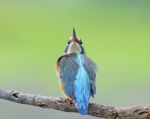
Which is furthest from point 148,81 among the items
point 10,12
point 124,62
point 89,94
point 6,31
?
point 89,94

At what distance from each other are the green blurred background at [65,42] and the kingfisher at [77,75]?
1229 mm

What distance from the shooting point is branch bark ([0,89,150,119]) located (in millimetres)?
1592

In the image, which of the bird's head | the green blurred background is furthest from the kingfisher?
the green blurred background

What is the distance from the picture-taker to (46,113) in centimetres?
315

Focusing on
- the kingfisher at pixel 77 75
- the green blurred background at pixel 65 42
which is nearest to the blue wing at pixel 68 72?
the kingfisher at pixel 77 75

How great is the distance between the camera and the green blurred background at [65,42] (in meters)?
3.39

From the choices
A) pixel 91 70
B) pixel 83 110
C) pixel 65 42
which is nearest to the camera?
pixel 83 110

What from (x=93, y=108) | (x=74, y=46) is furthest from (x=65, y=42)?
(x=93, y=108)

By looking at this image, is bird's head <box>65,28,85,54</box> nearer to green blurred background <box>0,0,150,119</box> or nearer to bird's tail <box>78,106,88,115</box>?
bird's tail <box>78,106,88,115</box>

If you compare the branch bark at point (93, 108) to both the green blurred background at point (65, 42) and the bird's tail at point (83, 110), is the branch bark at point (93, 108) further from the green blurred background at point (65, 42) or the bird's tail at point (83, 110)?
the green blurred background at point (65, 42)

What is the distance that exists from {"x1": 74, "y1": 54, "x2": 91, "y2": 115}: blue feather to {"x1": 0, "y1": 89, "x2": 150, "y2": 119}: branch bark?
63 millimetres

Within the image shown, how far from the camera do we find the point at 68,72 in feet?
5.47

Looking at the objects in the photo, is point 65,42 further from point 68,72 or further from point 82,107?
point 82,107

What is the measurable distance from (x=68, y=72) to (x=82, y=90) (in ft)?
0.27
